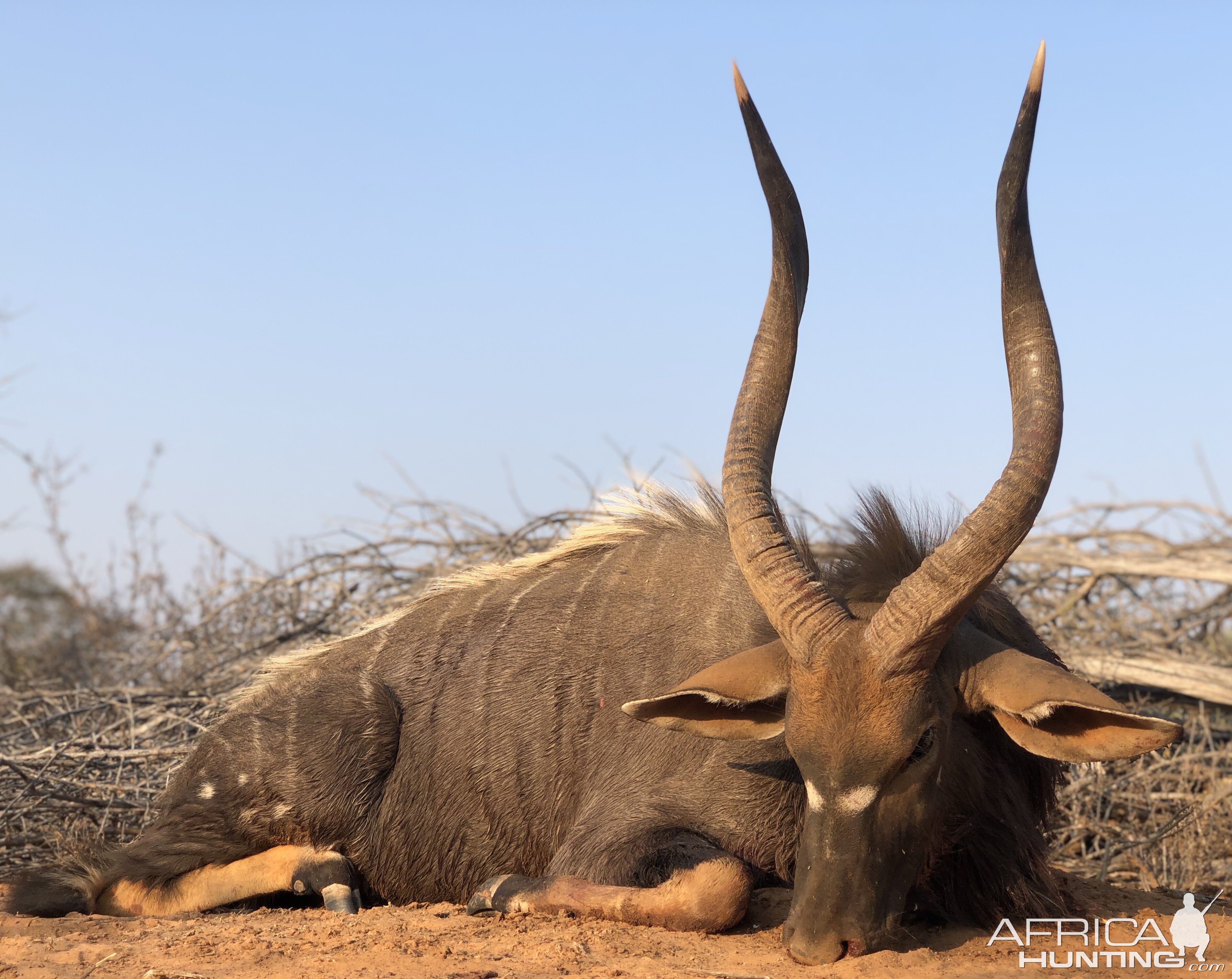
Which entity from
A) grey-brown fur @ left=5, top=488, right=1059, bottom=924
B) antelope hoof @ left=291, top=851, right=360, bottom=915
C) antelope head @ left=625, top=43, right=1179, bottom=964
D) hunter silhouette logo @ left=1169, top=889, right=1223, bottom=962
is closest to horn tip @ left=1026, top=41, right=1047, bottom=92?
antelope head @ left=625, top=43, right=1179, bottom=964

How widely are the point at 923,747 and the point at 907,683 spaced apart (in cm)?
20

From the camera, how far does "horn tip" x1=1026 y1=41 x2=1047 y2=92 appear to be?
334 cm

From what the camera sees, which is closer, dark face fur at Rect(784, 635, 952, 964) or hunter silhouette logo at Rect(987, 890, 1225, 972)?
dark face fur at Rect(784, 635, 952, 964)

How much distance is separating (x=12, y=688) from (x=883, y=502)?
19.8 ft

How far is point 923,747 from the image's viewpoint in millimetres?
3309

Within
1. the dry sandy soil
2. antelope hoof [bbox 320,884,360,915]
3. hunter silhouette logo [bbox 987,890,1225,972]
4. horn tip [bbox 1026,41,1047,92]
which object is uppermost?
horn tip [bbox 1026,41,1047,92]

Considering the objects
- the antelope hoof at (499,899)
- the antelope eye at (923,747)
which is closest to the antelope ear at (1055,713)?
the antelope eye at (923,747)

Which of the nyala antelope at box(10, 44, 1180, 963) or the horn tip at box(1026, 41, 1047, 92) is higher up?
the horn tip at box(1026, 41, 1047, 92)

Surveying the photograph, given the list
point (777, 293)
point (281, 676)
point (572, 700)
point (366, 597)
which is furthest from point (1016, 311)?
point (366, 597)


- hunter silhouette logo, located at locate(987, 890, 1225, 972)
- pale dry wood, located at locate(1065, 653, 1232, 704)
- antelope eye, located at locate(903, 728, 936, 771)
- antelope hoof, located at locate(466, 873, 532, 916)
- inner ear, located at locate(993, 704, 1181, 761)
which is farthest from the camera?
pale dry wood, located at locate(1065, 653, 1232, 704)

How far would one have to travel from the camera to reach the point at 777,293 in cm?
371

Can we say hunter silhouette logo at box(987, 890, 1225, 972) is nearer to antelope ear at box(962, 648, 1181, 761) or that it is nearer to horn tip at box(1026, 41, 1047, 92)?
antelope ear at box(962, 648, 1181, 761)

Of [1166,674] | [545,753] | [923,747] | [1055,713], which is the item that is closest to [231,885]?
[545,753]

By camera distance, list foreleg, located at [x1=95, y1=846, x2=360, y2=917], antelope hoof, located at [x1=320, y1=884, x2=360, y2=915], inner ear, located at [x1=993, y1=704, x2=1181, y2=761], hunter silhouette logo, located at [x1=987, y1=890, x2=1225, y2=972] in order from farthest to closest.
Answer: foreleg, located at [x1=95, y1=846, x2=360, y2=917] → antelope hoof, located at [x1=320, y1=884, x2=360, y2=915] → hunter silhouette logo, located at [x1=987, y1=890, x2=1225, y2=972] → inner ear, located at [x1=993, y1=704, x2=1181, y2=761]
